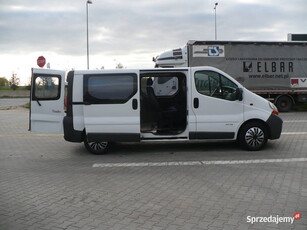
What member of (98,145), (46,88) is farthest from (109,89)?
(46,88)

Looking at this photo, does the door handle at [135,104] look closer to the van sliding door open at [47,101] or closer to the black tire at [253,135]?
the van sliding door open at [47,101]

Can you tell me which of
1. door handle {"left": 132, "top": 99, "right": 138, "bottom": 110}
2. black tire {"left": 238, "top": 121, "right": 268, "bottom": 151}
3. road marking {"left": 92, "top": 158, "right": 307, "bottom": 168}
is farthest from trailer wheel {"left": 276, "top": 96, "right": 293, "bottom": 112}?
door handle {"left": 132, "top": 99, "right": 138, "bottom": 110}

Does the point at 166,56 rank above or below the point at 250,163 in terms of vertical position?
above

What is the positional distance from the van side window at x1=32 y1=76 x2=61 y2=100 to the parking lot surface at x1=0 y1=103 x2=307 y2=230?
4.56 feet

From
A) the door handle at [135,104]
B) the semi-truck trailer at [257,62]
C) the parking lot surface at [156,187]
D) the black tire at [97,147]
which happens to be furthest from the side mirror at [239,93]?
the semi-truck trailer at [257,62]

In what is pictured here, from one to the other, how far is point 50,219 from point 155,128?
4270 millimetres

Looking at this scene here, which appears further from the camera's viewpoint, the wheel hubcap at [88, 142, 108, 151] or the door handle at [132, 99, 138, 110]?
the wheel hubcap at [88, 142, 108, 151]

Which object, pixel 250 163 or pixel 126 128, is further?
pixel 126 128

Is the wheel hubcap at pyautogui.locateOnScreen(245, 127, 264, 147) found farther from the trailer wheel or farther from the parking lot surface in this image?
the trailer wheel

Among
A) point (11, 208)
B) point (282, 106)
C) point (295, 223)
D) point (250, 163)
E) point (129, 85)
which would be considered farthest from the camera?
point (282, 106)

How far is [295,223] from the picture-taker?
Answer: 12.7ft

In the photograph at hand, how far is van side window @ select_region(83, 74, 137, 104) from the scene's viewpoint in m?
7.42

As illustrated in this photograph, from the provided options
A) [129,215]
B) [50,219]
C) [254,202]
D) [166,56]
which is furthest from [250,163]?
[166,56]

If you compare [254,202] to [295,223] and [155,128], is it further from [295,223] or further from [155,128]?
[155,128]
